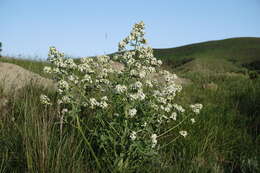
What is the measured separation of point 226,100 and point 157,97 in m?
A: 4.57

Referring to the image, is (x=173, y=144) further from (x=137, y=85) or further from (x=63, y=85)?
(x=63, y=85)

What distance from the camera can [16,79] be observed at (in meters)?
7.56

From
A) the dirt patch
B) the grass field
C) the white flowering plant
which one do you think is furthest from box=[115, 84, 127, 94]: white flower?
the dirt patch

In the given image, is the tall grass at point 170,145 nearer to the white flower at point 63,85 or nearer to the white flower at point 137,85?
the white flower at point 63,85

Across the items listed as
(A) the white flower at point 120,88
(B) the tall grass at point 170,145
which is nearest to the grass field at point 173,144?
(B) the tall grass at point 170,145

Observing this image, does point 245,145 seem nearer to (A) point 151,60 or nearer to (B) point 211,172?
(B) point 211,172

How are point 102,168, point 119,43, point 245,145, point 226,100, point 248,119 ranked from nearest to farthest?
point 102,168 < point 119,43 < point 245,145 < point 248,119 < point 226,100

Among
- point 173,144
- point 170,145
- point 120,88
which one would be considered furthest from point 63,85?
point 170,145

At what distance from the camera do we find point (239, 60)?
129ft

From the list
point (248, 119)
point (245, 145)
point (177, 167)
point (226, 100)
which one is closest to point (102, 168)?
point (177, 167)

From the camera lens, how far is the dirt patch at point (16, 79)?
258 inches

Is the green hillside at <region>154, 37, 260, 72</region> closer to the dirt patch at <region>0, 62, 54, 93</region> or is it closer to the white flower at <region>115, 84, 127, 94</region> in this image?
the dirt patch at <region>0, 62, 54, 93</region>

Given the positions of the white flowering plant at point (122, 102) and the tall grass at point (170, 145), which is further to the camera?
the white flowering plant at point (122, 102)

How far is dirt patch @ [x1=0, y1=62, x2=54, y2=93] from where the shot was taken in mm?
6551
